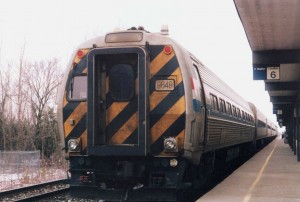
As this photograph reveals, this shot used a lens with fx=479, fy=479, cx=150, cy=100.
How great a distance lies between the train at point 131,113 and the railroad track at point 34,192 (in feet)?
9.10

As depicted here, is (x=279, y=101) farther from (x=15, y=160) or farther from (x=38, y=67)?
(x=15, y=160)

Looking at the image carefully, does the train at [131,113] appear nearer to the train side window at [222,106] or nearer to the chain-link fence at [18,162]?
the train side window at [222,106]

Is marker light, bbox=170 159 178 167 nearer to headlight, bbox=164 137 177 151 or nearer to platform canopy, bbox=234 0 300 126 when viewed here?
headlight, bbox=164 137 177 151

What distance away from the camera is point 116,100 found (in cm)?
882

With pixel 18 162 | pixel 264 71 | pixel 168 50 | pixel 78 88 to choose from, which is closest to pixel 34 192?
pixel 78 88

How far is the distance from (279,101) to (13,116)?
22557 millimetres

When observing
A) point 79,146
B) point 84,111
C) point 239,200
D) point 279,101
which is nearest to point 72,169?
point 79,146

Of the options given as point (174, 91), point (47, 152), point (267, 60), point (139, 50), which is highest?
point (267, 60)

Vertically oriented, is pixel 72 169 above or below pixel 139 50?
below

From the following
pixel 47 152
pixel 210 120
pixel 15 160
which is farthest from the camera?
pixel 47 152

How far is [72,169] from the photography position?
880cm

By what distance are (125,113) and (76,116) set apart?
946mm

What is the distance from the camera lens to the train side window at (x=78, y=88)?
29.5ft

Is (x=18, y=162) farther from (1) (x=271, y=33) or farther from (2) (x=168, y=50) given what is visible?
(2) (x=168, y=50)
